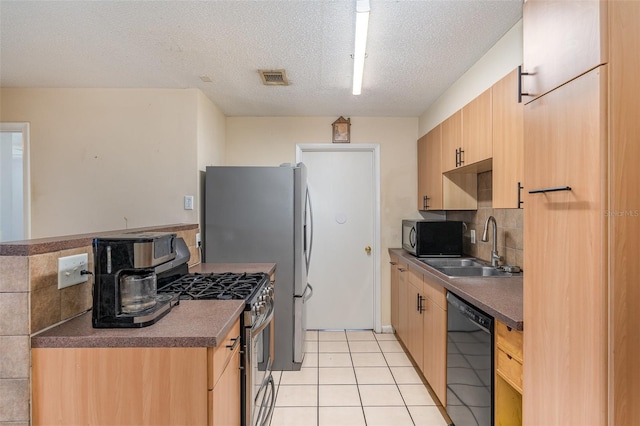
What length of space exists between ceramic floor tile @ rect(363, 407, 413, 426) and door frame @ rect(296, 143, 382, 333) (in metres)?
1.44

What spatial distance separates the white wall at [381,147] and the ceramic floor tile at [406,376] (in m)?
0.90

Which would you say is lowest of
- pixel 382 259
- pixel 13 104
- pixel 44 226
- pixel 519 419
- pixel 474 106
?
pixel 519 419

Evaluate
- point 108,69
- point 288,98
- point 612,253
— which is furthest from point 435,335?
point 108,69

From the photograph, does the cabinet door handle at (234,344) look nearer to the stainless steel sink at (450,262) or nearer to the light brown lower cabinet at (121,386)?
the light brown lower cabinet at (121,386)

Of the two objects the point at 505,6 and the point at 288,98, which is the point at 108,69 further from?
the point at 505,6

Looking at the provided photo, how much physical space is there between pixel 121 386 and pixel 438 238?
2.54m

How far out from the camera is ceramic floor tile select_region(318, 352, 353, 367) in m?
2.92

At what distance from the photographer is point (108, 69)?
8.09 ft

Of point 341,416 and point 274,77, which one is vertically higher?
point 274,77

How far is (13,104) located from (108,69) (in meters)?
1.15

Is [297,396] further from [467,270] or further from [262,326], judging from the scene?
[467,270]

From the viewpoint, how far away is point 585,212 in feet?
3.23

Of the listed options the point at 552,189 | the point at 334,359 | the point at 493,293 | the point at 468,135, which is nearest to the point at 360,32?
the point at 468,135

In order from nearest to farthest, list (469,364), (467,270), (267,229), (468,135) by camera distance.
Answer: (469,364) → (468,135) → (467,270) → (267,229)
